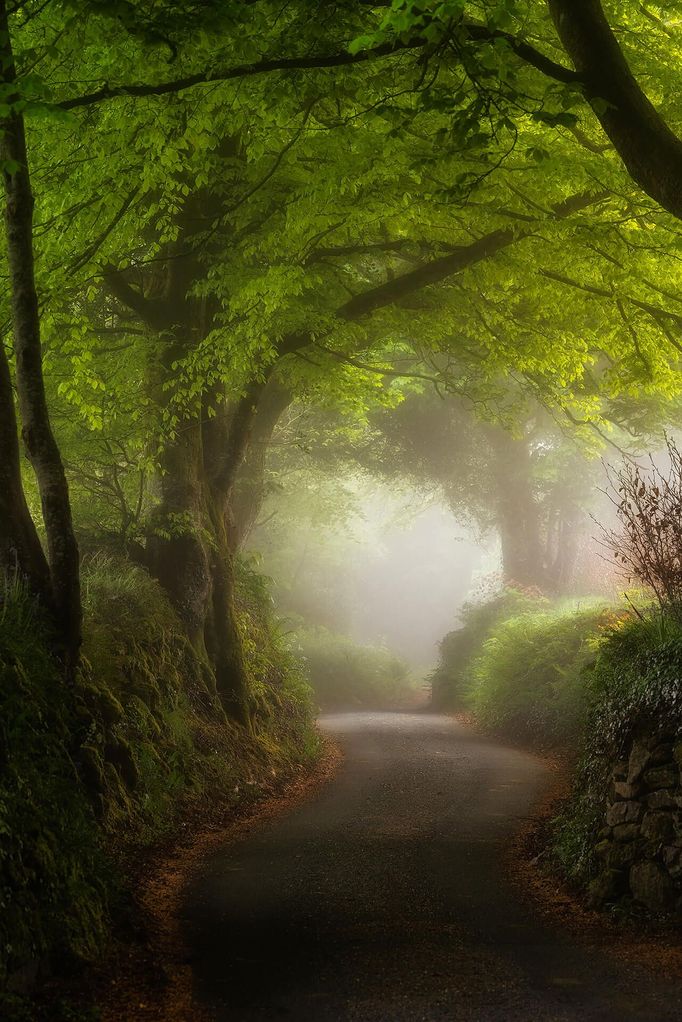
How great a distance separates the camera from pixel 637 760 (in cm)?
643

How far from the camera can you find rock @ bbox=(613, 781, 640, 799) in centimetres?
631

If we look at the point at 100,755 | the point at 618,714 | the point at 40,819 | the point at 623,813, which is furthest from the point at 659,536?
the point at 40,819

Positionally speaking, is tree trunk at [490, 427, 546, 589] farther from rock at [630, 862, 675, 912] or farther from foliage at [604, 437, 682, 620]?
rock at [630, 862, 675, 912]

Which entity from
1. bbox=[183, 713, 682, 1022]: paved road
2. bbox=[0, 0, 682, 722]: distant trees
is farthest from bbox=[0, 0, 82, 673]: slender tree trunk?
bbox=[183, 713, 682, 1022]: paved road

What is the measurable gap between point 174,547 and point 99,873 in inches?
242

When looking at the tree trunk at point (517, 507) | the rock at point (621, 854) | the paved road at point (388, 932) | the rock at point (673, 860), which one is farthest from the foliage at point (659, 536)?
the tree trunk at point (517, 507)

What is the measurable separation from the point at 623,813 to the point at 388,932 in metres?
2.17

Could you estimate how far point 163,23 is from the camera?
5.22 meters

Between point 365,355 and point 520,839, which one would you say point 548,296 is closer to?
point 365,355

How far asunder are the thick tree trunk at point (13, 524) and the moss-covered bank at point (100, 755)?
0.96 ft

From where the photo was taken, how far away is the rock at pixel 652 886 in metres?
5.50

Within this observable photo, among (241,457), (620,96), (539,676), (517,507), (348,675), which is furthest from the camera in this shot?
(348,675)

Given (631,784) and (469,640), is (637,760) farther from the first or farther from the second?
(469,640)

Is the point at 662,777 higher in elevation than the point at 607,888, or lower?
higher
